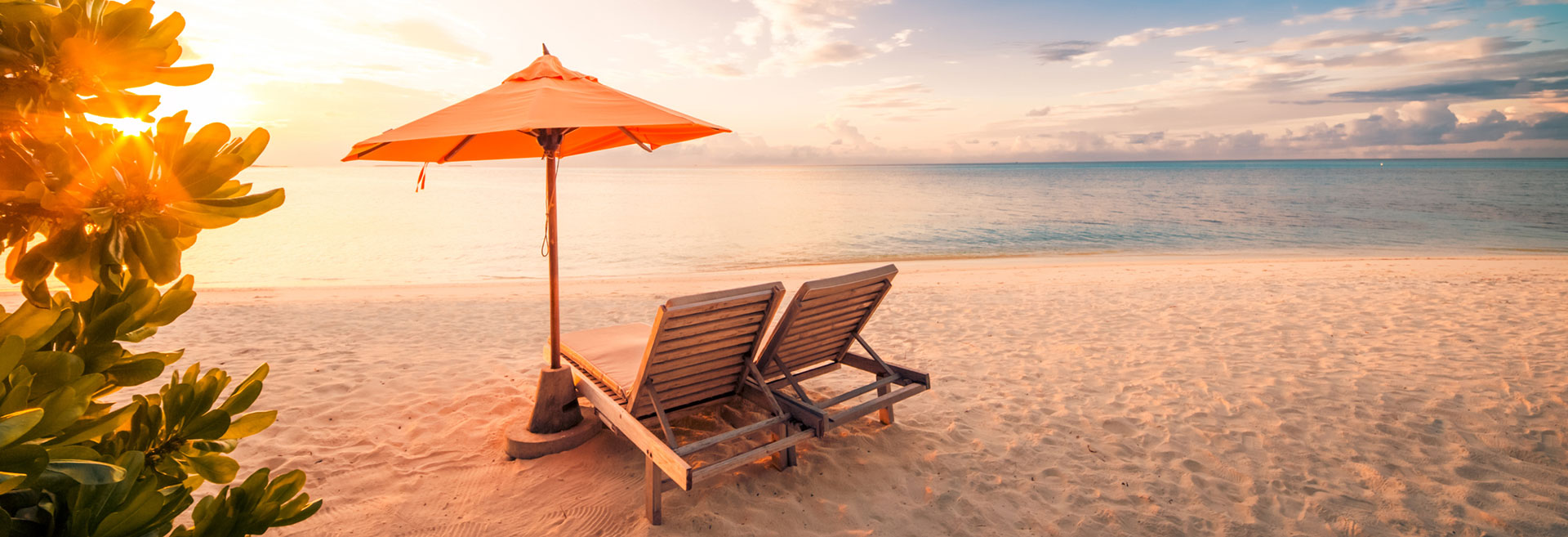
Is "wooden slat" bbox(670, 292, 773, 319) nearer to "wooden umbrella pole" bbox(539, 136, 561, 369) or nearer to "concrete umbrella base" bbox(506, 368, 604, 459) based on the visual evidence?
"wooden umbrella pole" bbox(539, 136, 561, 369)

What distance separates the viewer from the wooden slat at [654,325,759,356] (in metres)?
3.26

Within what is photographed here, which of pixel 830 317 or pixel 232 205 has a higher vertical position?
pixel 232 205

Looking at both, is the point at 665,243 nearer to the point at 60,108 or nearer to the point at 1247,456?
the point at 1247,456

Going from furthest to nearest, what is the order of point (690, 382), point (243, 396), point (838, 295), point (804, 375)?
point (804, 375), point (838, 295), point (690, 382), point (243, 396)

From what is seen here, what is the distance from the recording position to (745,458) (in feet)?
10.7

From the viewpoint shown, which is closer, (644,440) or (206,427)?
(206,427)

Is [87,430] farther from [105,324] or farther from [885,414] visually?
[885,414]

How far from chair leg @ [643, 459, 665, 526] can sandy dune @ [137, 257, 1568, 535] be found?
5cm

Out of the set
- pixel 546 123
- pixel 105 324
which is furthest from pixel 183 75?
pixel 546 123

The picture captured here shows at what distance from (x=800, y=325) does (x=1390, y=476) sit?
3.57 m

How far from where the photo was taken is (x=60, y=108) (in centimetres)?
59

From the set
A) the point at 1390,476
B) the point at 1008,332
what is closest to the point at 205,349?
the point at 1008,332

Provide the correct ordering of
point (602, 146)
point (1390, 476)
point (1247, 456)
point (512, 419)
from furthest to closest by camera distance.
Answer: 1. point (602, 146)
2. point (512, 419)
3. point (1247, 456)
4. point (1390, 476)

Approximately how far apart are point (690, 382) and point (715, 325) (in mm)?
423
